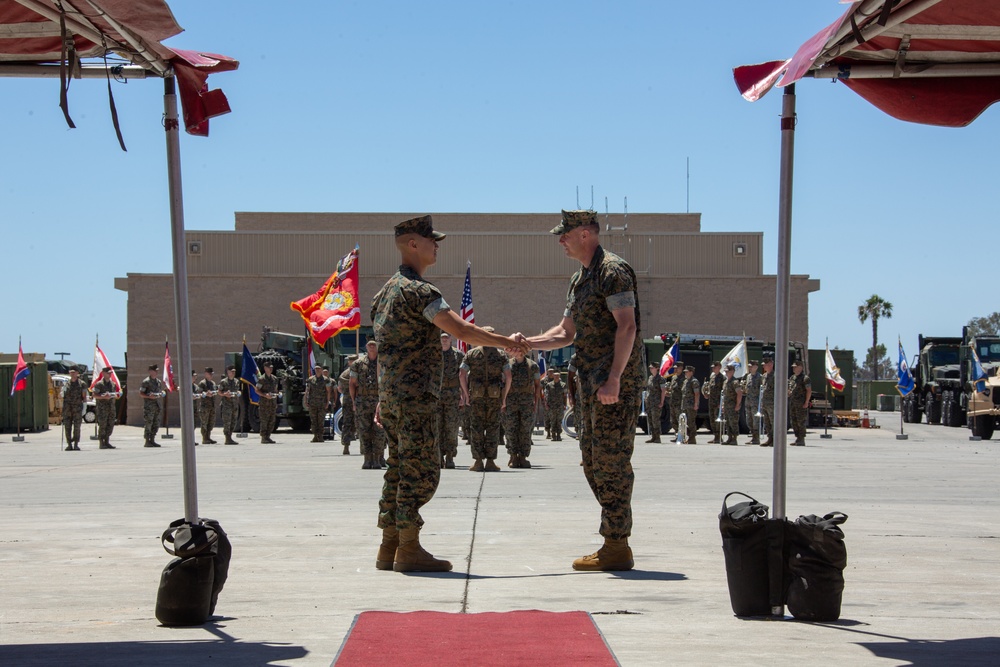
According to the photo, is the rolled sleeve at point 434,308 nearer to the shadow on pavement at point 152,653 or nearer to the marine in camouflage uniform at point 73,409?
the shadow on pavement at point 152,653

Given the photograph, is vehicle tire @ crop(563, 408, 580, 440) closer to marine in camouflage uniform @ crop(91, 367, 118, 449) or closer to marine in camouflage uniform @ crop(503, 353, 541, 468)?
marine in camouflage uniform @ crop(91, 367, 118, 449)

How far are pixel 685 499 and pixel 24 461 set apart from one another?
13.6 meters

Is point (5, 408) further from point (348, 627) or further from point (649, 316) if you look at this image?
point (348, 627)

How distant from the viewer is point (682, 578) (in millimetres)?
6789

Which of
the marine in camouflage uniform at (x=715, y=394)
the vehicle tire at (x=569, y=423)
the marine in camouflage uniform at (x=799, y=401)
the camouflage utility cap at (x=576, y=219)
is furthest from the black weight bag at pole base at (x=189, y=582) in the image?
the marine in camouflage uniform at (x=715, y=394)

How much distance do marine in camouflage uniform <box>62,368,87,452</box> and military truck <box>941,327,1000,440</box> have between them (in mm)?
21073

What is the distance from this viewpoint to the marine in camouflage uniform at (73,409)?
2514 cm

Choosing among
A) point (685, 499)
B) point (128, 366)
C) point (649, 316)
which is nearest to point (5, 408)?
point (128, 366)

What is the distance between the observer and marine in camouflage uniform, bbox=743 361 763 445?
26.5 m

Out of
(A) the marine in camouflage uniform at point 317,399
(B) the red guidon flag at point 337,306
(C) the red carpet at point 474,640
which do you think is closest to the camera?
(C) the red carpet at point 474,640

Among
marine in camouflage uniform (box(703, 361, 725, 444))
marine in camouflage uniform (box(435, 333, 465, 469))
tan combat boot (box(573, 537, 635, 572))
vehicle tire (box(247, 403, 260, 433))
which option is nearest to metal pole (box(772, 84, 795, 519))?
tan combat boot (box(573, 537, 635, 572))

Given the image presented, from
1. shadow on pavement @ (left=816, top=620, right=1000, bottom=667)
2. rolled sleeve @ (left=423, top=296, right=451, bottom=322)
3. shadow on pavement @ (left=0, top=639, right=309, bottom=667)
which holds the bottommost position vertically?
shadow on pavement @ (left=0, top=639, right=309, bottom=667)

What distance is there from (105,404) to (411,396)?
69.5 ft

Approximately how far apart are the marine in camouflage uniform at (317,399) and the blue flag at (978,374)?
53.5 ft
